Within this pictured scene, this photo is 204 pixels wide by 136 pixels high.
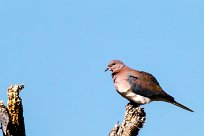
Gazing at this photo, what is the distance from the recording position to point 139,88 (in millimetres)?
11641

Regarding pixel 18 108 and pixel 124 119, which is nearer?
pixel 18 108

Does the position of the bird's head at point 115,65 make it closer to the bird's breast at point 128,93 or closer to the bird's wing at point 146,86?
the bird's wing at point 146,86

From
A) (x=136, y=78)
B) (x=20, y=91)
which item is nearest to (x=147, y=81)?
(x=136, y=78)

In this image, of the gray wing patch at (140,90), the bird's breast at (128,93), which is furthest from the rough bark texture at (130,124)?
the gray wing patch at (140,90)

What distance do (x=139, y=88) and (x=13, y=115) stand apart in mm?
6517

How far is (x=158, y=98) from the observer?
11.8m

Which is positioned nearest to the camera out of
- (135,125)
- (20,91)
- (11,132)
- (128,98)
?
(11,132)

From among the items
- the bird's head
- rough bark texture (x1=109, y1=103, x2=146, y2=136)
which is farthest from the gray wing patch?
rough bark texture (x1=109, y1=103, x2=146, y2=136)

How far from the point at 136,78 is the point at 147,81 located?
0.27 meters

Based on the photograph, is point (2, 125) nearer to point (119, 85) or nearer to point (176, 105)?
point (119, 85)

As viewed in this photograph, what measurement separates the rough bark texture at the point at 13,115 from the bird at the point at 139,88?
19.9ft

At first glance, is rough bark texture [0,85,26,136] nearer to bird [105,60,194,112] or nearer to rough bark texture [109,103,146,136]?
rough bark texture [109,103,146,136]

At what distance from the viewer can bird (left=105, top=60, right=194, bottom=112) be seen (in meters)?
11.5

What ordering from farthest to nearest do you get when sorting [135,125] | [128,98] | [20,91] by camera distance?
[128,98] → [135,125] → [20,91]
